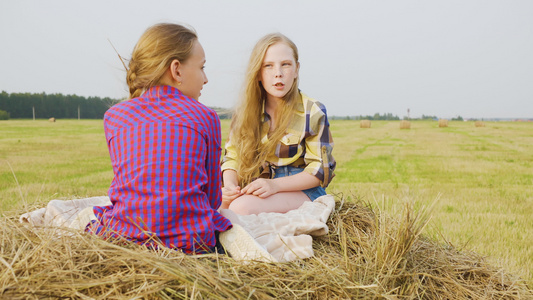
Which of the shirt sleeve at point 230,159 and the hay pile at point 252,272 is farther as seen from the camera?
Result: the shirt sleeve at point 230,159

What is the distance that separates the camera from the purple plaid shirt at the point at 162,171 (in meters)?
2.00

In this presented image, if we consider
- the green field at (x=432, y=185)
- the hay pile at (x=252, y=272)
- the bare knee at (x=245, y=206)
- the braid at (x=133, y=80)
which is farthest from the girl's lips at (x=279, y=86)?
the braid at (x=133, y=80)

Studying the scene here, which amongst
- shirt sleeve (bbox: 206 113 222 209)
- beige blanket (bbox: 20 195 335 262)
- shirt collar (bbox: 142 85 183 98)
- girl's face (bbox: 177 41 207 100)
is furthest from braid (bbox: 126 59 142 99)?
beige blanket (bbox: 20 195 335 262)

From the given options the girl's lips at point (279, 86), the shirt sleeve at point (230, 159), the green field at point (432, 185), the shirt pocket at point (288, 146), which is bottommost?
the green field at point (432, 185)

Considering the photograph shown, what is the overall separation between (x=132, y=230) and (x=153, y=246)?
0.47 ft

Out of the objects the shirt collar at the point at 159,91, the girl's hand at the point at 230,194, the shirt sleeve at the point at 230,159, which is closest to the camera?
the shirt collar at the point at 159,91

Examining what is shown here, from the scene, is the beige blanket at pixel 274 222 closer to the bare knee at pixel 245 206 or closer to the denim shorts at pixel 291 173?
the bare knee at pixel 245 206

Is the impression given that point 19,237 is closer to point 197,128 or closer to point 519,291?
point 197,128

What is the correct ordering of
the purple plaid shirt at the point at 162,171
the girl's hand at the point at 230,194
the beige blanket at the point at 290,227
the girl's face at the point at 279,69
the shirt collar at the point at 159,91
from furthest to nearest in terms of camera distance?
the girl's face at the point at 279,69, the girl's hand at the point at 230,194, the beige blanket at the point at 290,227, the shirt collar at the point at 159,91, the purple plaid shirt at the point at 162,171

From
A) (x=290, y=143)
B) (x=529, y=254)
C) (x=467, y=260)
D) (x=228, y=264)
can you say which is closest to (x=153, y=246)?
(x=228, y=264)

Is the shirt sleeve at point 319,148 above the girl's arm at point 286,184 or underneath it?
above

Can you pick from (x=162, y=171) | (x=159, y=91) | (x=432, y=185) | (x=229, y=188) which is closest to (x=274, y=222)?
(x=229, y=188)

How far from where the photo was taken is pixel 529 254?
4.12 m

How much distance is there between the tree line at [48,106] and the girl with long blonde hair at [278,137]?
58.1 meters
